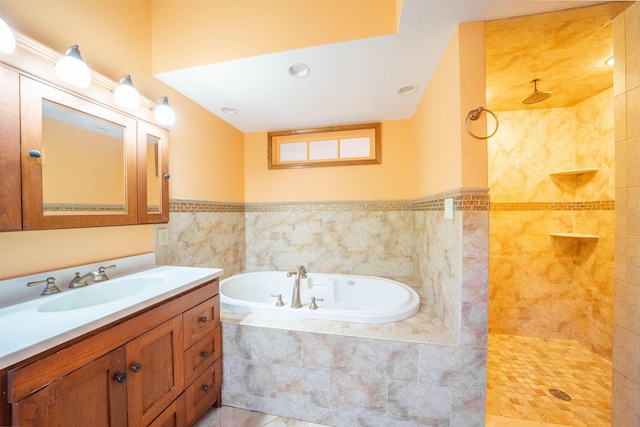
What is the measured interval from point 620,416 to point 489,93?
215 cm

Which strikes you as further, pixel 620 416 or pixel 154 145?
pixel 154 145

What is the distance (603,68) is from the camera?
154 cm

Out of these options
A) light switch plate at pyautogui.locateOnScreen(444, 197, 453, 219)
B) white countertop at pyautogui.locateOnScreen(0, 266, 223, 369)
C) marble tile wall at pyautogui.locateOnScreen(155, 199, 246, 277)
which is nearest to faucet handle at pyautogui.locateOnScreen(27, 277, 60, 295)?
white countertop at pyautogui.locateOnScreen(0, 266, 223, 369)

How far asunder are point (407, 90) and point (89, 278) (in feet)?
7.97

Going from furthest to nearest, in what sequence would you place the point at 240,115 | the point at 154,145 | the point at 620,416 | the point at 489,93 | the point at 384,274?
the point at 384,274
the point at 240,115
the point at 489,93
the point at 154,145
the point at 620,416

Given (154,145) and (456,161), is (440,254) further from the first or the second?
(154,145)

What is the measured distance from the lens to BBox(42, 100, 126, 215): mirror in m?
0.98

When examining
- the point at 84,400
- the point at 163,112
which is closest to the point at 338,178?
the point at 163,112

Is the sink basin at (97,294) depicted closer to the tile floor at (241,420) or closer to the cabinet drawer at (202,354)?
the cabinet drawer at (202,354)

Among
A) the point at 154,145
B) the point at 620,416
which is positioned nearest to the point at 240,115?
the point at 154,145

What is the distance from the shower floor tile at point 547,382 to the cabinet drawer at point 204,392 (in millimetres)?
1742

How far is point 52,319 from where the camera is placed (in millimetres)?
750

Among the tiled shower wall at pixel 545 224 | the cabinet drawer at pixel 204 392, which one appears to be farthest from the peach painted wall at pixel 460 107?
the cabinet drawer at pixel 204 392

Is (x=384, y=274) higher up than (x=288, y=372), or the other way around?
(x=384, y=274)
